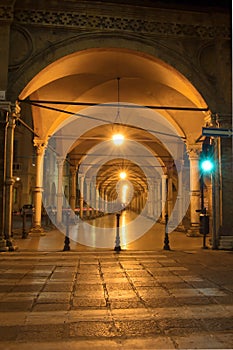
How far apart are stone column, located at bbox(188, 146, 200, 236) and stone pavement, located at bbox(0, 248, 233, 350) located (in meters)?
6.58

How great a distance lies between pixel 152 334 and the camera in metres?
3.33

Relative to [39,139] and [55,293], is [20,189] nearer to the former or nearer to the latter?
[39,139]

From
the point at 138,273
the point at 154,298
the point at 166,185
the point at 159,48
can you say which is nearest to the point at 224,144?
the point at 159,48

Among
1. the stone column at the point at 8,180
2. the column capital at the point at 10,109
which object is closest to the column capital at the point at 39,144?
the column capital at the point at 10,109

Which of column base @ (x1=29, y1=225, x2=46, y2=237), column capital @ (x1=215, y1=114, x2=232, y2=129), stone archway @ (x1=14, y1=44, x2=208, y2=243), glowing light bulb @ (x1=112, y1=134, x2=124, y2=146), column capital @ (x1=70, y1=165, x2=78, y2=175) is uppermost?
stone archway @ (x1=14, y1=44, x2=208, y2=243)

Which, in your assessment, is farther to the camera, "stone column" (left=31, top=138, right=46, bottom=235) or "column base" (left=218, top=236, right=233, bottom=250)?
"stone column" (left=31, top=138, right=46, bottom=235)

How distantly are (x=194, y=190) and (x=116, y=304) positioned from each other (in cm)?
1036

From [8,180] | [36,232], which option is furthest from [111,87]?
[36,232]

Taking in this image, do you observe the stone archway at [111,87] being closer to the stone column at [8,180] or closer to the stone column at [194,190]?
the stone column at [194,190]

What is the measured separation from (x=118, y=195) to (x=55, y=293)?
53202 mm

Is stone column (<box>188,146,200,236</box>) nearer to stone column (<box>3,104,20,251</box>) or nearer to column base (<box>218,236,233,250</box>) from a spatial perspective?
column base (<box>218,236,233,250</box>)

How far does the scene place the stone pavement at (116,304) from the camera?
3203 mm

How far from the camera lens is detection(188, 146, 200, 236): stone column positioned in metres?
13.9

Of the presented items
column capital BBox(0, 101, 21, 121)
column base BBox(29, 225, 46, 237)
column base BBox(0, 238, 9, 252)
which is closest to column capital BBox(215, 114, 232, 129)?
column capital BBox(0, 101, 21, 121)
